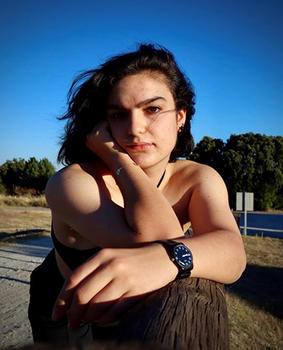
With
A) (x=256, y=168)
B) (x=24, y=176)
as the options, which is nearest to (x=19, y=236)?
(x=256, y=168)

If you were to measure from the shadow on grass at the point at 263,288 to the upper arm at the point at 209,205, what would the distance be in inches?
155

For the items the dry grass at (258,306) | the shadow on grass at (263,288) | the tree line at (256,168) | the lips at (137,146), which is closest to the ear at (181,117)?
the lips at (137,146)

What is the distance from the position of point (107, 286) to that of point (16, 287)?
4336 millimetres

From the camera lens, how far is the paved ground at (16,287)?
287 centimetres

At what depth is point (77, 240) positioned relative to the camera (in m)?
1.29

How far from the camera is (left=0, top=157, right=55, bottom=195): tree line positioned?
3159cm

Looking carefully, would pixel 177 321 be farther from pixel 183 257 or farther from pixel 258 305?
pixel 258 305

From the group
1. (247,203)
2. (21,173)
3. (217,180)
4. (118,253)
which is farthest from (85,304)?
(21,173)

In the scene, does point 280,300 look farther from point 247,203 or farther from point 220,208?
point 247,203

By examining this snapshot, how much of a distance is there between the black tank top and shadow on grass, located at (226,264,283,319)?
14.3 ft

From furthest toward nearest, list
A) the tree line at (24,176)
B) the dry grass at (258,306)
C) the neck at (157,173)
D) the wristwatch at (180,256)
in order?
the tree line at (24,176)
the dry grass at (258,306)
the neck at (157,173)
the wristwatch at (180,256)

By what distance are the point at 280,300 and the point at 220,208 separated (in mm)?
4715

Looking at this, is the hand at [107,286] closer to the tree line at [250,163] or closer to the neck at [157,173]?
the neck at [157,173]

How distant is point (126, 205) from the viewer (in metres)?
1.08
